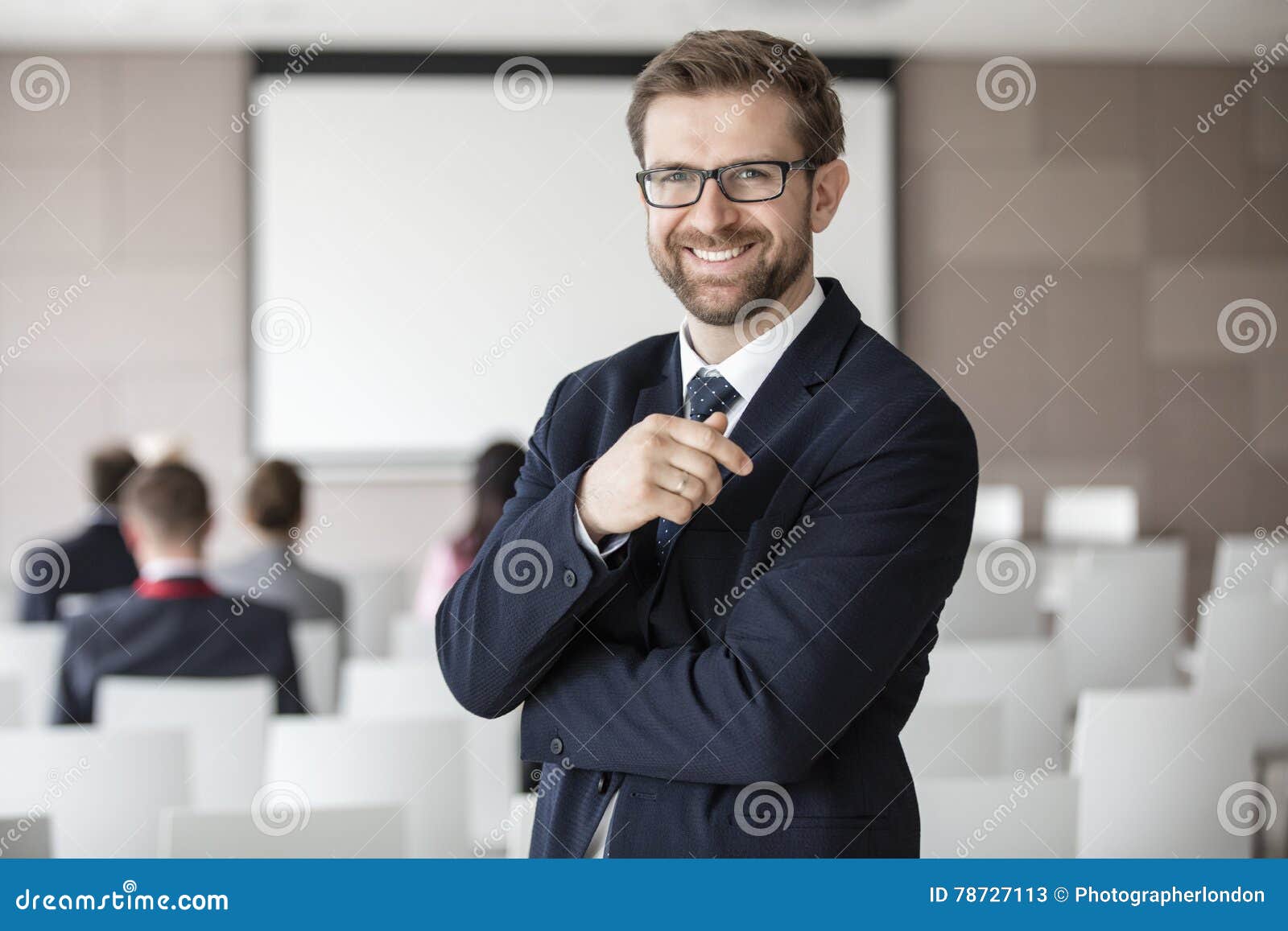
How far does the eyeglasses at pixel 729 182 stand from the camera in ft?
4.77

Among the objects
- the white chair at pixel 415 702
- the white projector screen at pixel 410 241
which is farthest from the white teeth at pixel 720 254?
the white projector screen at pixel 410 241

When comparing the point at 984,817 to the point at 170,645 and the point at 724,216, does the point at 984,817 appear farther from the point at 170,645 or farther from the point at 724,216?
the point at 170,645

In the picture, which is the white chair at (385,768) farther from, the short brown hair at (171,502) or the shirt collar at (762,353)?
the shirt collar at (762,353)

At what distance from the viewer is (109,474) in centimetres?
486

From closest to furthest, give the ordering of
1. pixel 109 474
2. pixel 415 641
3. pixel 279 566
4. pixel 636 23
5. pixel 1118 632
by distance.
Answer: pixel 415 641 → pixel 279 566 → pixel 1118 632 → pixel 109 474 → pixel 636 23

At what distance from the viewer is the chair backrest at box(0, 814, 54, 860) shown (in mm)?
2098

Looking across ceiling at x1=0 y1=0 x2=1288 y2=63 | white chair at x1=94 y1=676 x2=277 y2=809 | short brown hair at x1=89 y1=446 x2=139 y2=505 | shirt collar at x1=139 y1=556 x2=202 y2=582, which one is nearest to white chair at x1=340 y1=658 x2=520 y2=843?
white chair at x1=94 y1=676 x2=277 y2=809

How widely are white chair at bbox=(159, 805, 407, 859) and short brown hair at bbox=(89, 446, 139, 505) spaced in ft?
9.92

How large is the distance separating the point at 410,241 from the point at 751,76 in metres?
6.45

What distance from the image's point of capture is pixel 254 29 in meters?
7.41

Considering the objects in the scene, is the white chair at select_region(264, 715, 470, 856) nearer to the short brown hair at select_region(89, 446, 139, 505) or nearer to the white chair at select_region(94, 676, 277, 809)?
the white chair at select_region(94, 676, 277, 809)

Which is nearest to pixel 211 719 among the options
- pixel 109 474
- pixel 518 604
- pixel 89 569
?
pixel 518 604
